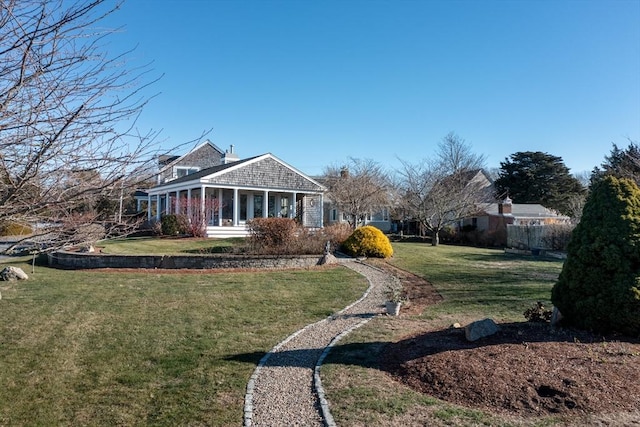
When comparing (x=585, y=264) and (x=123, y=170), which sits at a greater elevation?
(x=123, y=170)

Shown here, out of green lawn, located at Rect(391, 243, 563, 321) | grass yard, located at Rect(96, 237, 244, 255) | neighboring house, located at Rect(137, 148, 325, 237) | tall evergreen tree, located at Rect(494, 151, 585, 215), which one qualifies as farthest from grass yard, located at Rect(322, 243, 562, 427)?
tall evergreen tree, located at Rect(494, 151, 585, 215)

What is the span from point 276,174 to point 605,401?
87.8 ft

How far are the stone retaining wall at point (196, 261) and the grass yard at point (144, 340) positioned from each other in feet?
6.68

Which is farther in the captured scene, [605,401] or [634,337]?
[634,337]

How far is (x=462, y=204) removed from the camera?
3006 centimetres

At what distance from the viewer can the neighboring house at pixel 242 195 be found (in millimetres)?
26625

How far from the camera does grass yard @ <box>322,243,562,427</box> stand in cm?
429

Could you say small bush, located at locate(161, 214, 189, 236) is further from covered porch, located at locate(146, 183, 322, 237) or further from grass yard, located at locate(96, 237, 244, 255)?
grass yard, located at locate(96, 237, 244, 255)

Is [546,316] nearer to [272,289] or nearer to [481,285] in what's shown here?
[481,285]

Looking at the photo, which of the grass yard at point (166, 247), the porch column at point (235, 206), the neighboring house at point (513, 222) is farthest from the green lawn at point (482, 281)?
the porch column at point (235, 206)

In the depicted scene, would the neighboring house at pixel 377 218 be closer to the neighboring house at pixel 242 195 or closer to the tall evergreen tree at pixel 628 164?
the neighboring house at pixel 242 195

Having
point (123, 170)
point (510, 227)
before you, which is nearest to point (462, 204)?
point (510, 227)

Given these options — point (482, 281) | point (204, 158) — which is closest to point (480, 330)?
point (482, 281)

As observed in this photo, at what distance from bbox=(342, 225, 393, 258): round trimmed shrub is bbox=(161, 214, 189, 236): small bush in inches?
426
